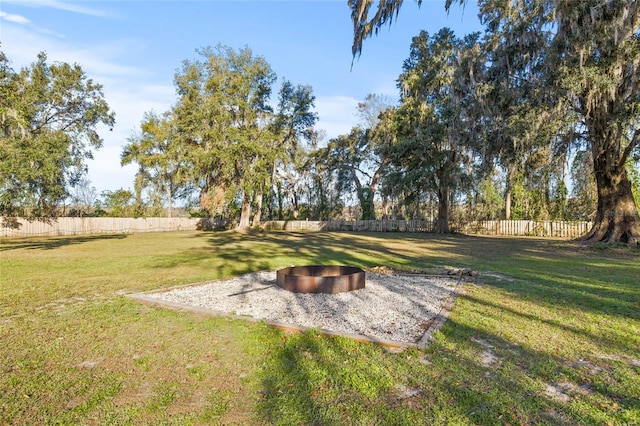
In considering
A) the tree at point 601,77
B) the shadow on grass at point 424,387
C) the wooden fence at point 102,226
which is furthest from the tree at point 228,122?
the shadow on grass at point 424,387

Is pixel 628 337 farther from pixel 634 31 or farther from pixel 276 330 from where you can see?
pixel 634 31

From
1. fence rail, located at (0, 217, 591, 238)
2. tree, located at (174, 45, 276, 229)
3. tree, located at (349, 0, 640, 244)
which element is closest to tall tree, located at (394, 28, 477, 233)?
fence rail, located at (0, 217, 591, 238)

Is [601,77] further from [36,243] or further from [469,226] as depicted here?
[36,243]

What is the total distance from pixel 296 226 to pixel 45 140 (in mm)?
20206

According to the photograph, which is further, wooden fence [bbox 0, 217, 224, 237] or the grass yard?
wooden fence [bbox 0, 217, 224, 237]

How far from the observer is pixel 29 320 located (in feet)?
14.7

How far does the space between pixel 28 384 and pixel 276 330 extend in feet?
7.34

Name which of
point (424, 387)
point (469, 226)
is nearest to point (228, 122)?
point (469, 226)

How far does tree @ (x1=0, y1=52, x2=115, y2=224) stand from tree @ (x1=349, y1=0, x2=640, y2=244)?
21306 mm

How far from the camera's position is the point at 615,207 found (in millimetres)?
14133

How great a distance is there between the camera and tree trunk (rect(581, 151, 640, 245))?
45.4 ft

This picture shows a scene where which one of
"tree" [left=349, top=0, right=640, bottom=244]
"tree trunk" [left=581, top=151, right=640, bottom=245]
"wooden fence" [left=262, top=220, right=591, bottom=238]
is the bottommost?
"wooden fence" [left=262, top=220, right=591, bottom=238]

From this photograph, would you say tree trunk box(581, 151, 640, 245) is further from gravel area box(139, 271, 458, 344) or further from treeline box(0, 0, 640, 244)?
→ gravel area box(139, 271, 458, 344)

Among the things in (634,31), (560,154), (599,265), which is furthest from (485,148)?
(599,265)
